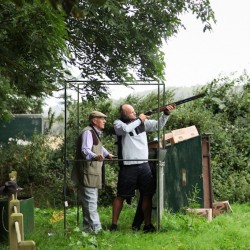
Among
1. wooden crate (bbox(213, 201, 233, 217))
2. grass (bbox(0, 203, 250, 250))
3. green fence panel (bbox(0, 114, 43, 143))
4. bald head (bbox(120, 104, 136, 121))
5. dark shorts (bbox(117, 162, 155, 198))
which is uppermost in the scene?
green fence panel (bbox(0, 114, 43, 143))

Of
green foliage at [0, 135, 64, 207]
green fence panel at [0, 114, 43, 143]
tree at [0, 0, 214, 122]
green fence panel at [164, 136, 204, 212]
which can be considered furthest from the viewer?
green fence panel at [0, 114, 43, 143]

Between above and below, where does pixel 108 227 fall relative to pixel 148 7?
below

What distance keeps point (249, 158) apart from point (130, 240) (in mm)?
6623

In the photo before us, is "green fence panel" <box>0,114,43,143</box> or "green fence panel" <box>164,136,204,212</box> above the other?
"green fence panel" <box>0,114,43,143</box>

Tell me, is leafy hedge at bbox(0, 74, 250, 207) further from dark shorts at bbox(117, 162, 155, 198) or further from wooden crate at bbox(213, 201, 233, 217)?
dark shorts at bbox(117, 162, 155, 198)

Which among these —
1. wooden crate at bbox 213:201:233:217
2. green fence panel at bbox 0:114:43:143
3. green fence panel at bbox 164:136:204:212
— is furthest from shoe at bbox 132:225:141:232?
green fence panel at bbox 0:114:43:143

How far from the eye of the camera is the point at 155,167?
29.8 feet

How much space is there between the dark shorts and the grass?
23.0 inches

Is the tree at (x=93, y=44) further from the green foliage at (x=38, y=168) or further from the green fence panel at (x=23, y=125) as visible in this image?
the green fence panel at (x=23, y=125)

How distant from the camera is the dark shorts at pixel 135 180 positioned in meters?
8.84

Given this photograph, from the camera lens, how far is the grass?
7.72 meters

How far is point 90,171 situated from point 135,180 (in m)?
0.74

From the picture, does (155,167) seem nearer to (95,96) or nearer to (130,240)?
(130,240)

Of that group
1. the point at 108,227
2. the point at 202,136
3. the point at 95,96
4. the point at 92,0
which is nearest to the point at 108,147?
the point at 95,96
